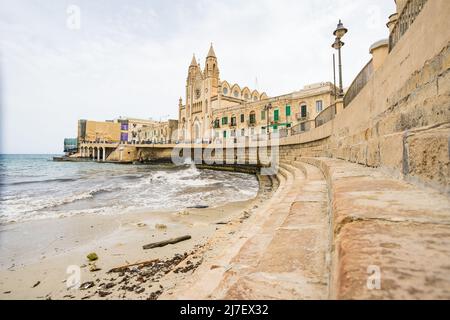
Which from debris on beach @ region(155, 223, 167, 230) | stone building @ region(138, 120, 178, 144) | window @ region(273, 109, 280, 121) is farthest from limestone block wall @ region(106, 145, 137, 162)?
debris on beach @ region(155, 223, 167, 230)

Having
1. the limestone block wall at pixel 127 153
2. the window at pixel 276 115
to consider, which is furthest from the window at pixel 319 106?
the limestone block wall at pixel 127 153

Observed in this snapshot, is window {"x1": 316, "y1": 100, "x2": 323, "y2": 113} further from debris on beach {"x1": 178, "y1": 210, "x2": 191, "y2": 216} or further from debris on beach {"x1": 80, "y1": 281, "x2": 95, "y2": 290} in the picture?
debris on beach {"x1": 80, "y1": 281, "x2": 95, "y2": 290}

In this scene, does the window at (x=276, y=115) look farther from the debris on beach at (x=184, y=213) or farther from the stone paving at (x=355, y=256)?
the stone paving at (x=355, y=256)

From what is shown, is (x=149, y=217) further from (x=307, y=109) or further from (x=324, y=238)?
(x=307, y=109)

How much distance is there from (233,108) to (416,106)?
3776 cm

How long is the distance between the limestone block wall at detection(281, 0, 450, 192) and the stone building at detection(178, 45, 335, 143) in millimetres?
15921

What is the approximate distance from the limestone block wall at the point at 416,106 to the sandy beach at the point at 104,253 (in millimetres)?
2623

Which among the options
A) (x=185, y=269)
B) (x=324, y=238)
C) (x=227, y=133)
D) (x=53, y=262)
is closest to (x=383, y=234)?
(x=324, y=238)

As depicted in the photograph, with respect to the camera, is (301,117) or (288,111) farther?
(288,111)

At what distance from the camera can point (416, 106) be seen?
2572mm

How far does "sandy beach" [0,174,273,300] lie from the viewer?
3420 mm

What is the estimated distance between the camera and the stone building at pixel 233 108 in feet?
98.9

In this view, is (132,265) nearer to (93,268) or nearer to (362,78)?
(93,268)

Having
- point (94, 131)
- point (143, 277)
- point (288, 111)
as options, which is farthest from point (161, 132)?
point (143, 277)
